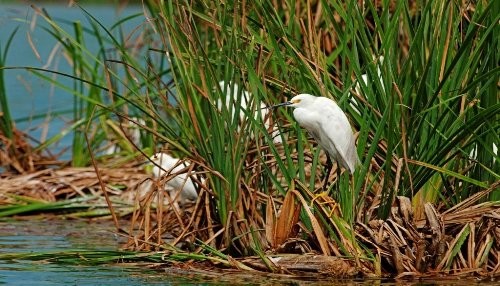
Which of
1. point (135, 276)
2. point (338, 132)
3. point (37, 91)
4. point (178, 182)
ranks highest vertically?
point (37, 91)

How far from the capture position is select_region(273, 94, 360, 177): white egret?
6102 mm

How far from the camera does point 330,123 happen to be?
6.11 metres

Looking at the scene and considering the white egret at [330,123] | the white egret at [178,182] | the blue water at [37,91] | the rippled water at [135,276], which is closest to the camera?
the rippled water at [135,276]

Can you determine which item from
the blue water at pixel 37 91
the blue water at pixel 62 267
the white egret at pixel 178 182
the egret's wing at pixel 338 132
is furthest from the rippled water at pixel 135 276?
the white egret at pixel 178 182

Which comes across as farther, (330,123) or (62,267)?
(62,267)

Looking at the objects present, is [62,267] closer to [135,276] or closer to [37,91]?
[135,276]

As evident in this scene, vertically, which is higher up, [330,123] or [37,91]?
[37,91]

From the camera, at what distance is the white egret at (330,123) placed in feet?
20.0

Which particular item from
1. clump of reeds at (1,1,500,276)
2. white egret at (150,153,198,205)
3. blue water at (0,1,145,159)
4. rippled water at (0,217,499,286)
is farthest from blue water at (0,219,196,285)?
blue water at (0,1,145,159)

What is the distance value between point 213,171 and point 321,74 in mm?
900

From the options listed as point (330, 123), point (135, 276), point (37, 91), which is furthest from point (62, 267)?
point (37, 91)

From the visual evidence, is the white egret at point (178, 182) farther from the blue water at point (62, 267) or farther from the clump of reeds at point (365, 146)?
the clump of reeds at point (365, 146)

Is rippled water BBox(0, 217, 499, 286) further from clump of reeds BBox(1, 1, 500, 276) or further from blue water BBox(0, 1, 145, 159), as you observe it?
blue water BBox(0, 1, 145, 159)

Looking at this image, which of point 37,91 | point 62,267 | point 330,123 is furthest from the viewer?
point 37,91
